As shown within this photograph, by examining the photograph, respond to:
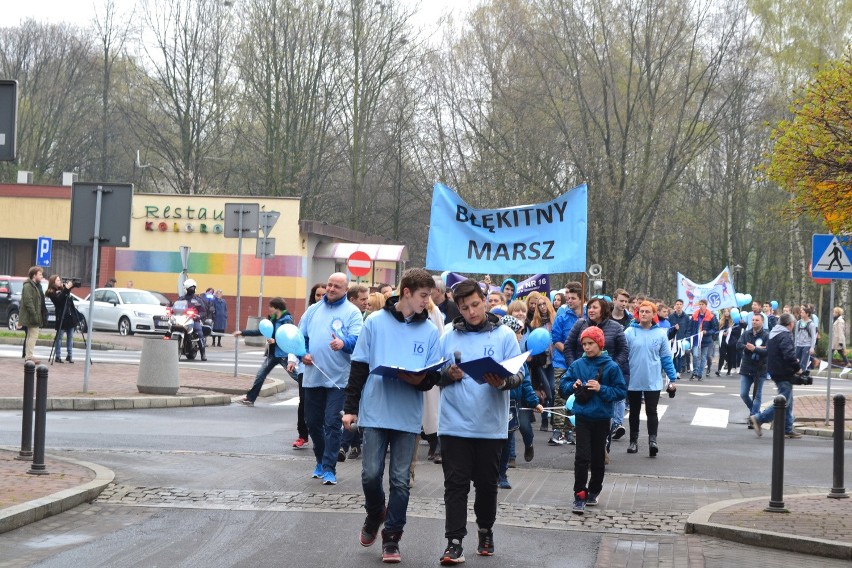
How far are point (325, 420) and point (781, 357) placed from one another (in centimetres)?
773

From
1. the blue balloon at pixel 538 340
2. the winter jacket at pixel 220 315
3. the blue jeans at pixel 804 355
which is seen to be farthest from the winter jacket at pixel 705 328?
the blue balloon at pixel 538 340

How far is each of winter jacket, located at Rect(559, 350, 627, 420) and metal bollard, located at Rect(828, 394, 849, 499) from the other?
6.52ft

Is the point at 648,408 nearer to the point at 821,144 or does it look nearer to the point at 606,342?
the point at 606,342

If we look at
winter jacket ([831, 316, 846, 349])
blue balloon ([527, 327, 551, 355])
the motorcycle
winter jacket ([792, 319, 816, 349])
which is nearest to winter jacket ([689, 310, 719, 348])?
winter jacket ([792, 319, 816, 349])

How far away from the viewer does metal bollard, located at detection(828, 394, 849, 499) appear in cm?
1106

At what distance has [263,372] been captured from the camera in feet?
59.9

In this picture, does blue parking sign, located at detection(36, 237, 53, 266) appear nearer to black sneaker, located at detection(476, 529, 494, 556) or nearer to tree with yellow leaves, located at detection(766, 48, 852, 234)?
tree with yellow leaves, located at detection(766, 48, 852, 234)

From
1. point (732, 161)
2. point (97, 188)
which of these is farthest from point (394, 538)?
point (732, 161)

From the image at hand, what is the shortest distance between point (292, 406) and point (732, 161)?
40233mm

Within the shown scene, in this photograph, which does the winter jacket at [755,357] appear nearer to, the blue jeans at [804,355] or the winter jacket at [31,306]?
the blue jeans at [804,355]

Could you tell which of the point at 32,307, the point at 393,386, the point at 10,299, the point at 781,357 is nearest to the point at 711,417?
the point at 781,357

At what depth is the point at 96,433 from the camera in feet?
47.9

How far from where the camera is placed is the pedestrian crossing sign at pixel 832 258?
18062 millimetres

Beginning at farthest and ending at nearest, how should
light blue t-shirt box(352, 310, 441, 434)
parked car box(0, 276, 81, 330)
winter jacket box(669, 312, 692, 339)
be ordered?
parked car box(0, 276, 81, 330)
winter jacket box(669, 312, 692, 339)
light blue t-shirt box(352, 310, 441, 434)
